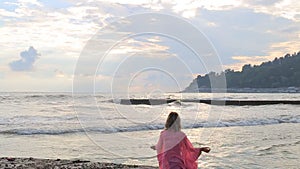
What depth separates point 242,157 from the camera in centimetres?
1348

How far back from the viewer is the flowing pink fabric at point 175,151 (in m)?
6.69

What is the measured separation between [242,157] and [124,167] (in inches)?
173

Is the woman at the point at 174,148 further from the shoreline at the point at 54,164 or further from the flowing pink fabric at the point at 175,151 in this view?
the shoreline at the point at 54,164

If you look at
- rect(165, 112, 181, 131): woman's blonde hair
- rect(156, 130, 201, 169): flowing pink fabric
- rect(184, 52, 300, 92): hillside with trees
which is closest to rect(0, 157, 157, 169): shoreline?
rect(156, 130, 201, 169): flowing pink fabric

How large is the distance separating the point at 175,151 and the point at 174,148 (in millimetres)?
51

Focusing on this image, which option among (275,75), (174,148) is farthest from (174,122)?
(275,75)

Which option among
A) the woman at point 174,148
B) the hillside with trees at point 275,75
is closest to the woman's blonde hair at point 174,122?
the woman at point 174,148

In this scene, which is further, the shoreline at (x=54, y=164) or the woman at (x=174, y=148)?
the shoreline at (x=54, y=164)

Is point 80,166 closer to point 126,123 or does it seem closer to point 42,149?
point 42,149

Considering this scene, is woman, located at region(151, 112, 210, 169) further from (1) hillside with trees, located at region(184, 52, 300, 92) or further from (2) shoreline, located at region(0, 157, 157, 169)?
(1) hillside with trees, located at region(184, 52, 300, 92)

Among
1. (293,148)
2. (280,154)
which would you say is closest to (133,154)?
(280,154)

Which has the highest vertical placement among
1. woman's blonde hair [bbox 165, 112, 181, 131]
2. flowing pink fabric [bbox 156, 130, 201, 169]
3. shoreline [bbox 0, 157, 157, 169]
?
woman's blonde hair [bbox 165, 112, 181, 131]

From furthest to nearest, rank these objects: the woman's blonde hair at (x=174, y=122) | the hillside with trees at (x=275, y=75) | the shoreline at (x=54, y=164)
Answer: the hillside with trees at (x=275, y=75), the shoreline at (x=54, y=164), the woman's blonde hair at (x=174, y=122)

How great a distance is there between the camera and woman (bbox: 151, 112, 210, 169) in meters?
6.64
